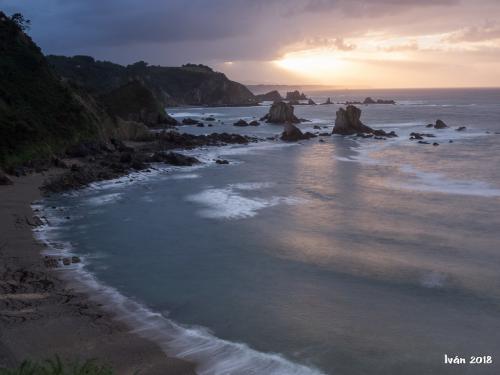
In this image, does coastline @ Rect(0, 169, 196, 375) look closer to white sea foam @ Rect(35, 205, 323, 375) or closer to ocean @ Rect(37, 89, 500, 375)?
white sea foam @ Rect(35, 205, 323, 375)

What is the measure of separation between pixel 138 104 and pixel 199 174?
1403 inches

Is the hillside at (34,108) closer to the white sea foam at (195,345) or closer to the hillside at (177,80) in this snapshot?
the white sea foam at (195,345)

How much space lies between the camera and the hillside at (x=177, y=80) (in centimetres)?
12706

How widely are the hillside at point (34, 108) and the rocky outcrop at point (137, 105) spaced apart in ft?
62.2

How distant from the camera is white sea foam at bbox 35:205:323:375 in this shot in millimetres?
A: 11086

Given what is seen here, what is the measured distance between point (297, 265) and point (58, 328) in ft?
27.4

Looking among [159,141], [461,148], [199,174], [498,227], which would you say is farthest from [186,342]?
[461,148]

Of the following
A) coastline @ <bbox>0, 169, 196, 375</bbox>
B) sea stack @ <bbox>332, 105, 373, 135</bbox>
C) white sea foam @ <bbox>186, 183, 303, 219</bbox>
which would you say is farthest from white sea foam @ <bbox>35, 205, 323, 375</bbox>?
sea stack @ <bbox>332, 105, 373, 135</bbox>

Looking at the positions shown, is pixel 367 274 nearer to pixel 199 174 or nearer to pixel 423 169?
pixel 199 174

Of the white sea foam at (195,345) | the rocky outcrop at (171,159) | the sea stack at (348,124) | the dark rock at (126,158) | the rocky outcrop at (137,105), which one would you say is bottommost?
the white sea foam at (195,345)

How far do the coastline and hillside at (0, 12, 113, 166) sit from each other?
58.3ft

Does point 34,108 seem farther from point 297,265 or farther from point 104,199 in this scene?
point 297,265

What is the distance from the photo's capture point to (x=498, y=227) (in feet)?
74.6

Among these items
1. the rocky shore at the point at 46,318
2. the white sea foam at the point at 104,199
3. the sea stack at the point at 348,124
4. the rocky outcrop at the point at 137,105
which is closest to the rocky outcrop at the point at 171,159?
the white sea foam at the point at 104,199
